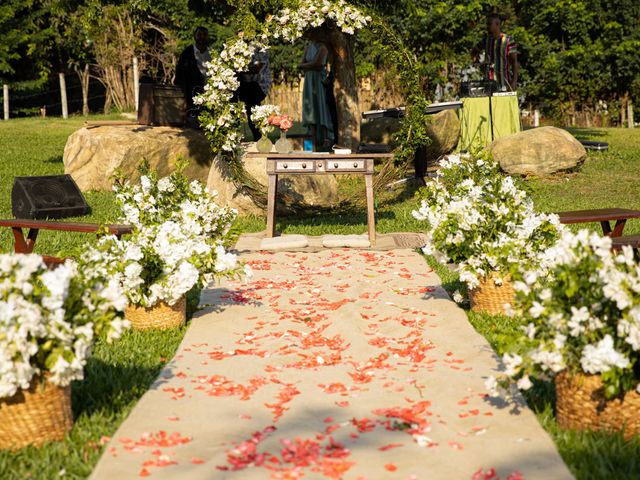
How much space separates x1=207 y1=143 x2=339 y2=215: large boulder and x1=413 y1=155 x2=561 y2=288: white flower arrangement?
527 centimetres

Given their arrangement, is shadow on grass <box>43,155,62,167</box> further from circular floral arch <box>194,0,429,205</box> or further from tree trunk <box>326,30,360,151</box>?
circular floral arch <box>194,0,429,205</box>

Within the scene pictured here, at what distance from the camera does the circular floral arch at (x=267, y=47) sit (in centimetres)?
1073

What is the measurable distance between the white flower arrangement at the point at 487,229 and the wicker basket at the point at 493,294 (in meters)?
0.06

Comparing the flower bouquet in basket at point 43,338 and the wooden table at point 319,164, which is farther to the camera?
the wooden table at point 319,164

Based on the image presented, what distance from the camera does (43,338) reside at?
3932 mm

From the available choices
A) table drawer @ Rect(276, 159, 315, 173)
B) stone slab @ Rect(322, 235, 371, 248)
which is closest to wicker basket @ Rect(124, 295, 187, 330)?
stone slab @ Rect(322, 235, 371, 248)

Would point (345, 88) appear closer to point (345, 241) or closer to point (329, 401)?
point (345, 241)

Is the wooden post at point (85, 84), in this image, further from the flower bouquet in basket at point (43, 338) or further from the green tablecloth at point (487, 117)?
the flower bouquet in basket at point (43, 338)

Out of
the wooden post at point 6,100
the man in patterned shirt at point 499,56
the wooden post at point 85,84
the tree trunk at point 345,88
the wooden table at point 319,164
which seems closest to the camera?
the wooden table at point 319,164

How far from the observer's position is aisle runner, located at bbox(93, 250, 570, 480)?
3773mm

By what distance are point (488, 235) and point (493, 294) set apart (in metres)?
0.44

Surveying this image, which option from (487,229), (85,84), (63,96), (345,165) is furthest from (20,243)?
(85,84)

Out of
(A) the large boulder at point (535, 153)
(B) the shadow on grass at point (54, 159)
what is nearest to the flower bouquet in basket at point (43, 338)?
(A) the large boulder at point (535, 153)

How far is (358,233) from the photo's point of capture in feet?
35.4
